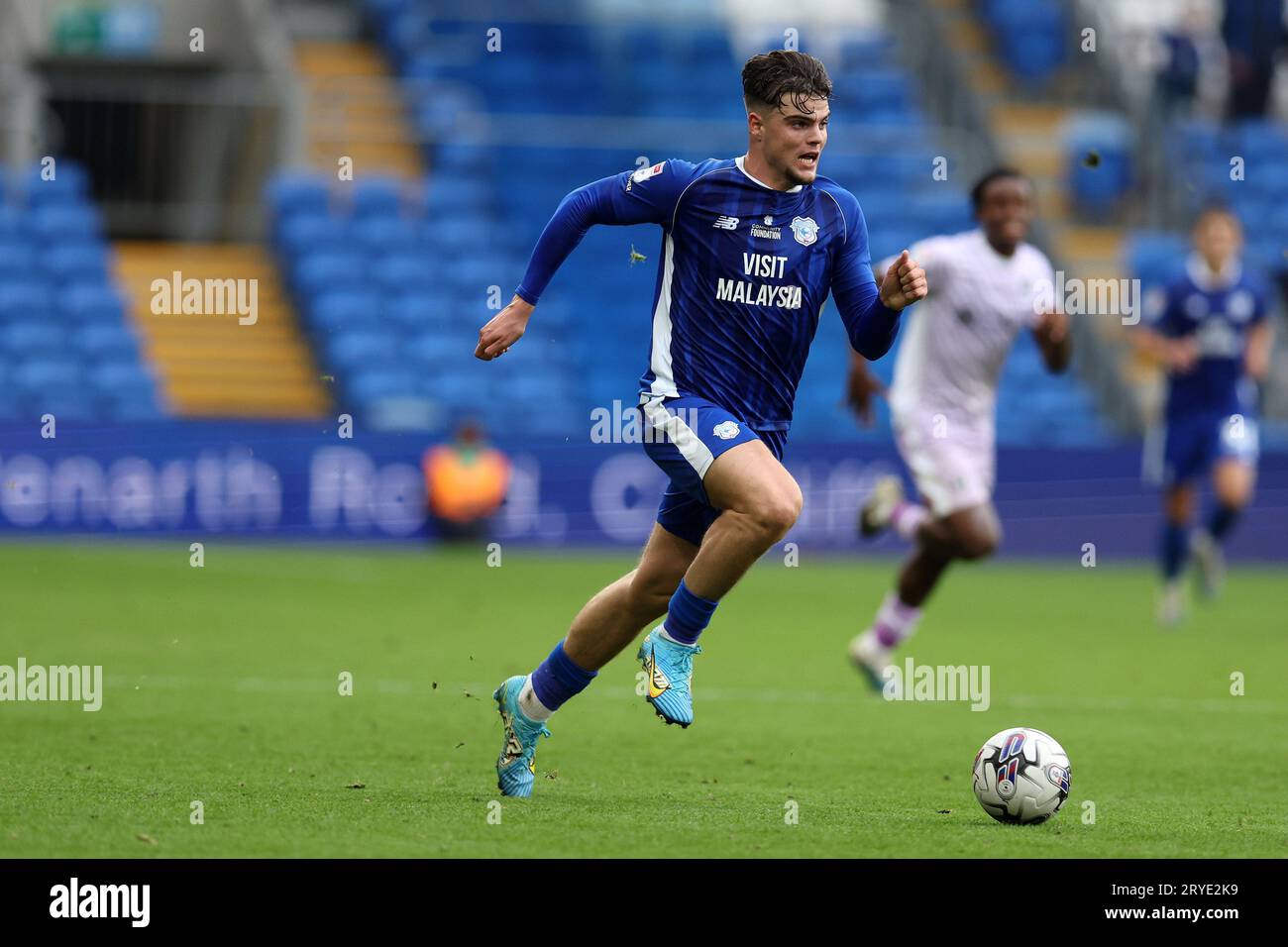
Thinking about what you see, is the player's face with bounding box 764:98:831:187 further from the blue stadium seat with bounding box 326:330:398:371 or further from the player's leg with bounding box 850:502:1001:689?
the blue stadium seat with bounding box 326:330:398:371

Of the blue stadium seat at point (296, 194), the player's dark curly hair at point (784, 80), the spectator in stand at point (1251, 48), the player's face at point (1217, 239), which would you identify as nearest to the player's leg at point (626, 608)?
the player's dark curly hair at point (784, 80)

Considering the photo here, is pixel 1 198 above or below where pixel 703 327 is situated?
above

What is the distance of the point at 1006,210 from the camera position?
11195 millimetres

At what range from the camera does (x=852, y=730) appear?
9.39 metres

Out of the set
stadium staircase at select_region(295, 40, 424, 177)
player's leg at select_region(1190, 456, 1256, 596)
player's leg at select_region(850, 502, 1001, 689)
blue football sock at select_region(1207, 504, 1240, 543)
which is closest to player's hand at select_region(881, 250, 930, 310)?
player's leg at select_region(850, 502, 1001, 689)

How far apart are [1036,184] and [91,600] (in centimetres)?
1447

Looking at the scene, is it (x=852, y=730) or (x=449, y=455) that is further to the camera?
(x=449, y=455)

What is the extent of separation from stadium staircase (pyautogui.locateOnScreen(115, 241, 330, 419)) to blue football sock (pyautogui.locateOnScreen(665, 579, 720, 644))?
49.8 ft

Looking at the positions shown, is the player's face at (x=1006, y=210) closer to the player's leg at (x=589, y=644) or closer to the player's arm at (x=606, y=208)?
the player's arm at (x=606, y=208)

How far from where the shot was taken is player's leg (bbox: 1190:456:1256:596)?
15633 millimetres

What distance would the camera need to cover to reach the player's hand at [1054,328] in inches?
424
